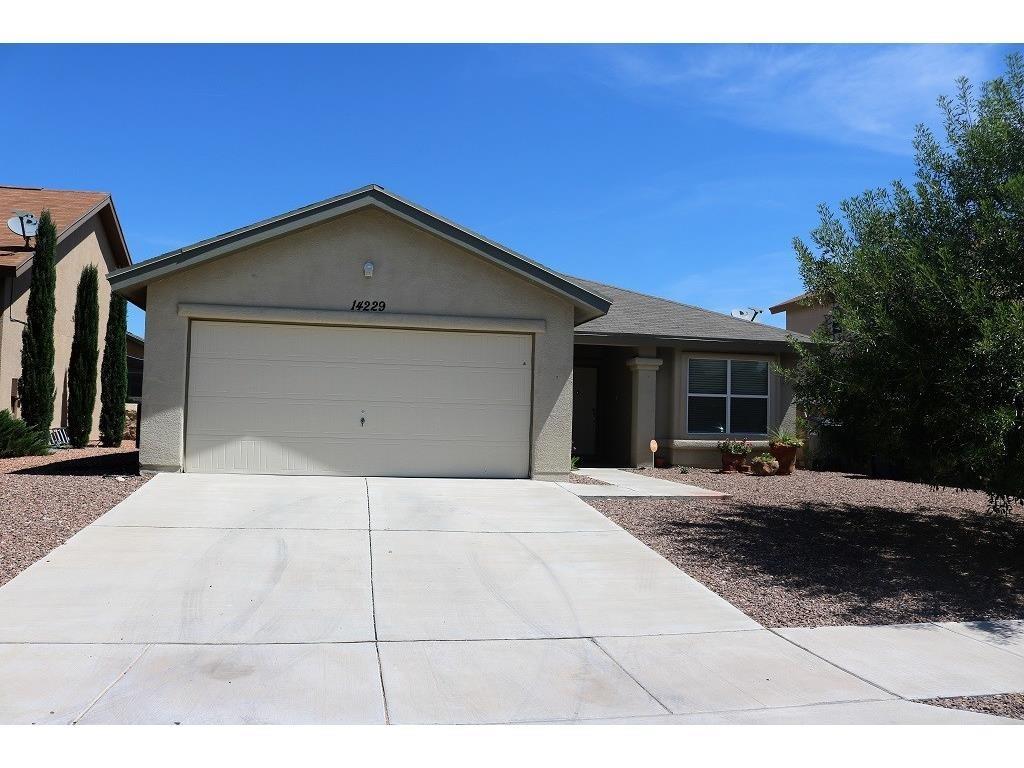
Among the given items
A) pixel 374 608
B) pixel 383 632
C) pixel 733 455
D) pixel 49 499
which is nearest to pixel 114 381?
pixel 49 499

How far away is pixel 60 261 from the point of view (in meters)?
21.0

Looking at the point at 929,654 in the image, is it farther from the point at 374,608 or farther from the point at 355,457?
the point at 355,457

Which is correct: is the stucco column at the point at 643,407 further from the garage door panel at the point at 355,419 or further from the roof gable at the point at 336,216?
the garage door panel at the point at 355,419

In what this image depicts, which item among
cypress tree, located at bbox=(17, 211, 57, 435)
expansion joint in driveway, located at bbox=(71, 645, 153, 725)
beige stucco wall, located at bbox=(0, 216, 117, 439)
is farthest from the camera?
beige stucco wall, located at bbox=(0, 216, 117, 439)

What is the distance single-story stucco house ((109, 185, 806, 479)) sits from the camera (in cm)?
1211

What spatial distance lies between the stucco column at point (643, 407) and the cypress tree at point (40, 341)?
12681mm

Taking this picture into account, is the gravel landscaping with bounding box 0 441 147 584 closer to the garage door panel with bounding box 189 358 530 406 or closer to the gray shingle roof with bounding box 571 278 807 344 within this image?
the garage door panel with bounding box 189 358 530 406

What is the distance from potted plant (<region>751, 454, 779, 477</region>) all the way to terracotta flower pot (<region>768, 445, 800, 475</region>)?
0.10 meters

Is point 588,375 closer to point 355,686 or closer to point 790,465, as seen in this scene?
point 790,465

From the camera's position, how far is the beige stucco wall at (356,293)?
39.5ft

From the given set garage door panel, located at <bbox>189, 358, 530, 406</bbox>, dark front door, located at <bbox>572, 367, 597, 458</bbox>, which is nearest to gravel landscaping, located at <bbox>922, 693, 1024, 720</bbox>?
garage door panel, located at <bbox>189, 358, 530, 406</bbox>

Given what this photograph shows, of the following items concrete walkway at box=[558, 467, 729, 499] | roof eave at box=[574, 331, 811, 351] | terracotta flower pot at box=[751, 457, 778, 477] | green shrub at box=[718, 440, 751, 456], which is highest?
roof eave at box=[574, 331, 811, 351]

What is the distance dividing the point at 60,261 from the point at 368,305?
41.3 feet

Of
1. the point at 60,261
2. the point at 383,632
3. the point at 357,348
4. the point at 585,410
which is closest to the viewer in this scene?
the point at 383,632
